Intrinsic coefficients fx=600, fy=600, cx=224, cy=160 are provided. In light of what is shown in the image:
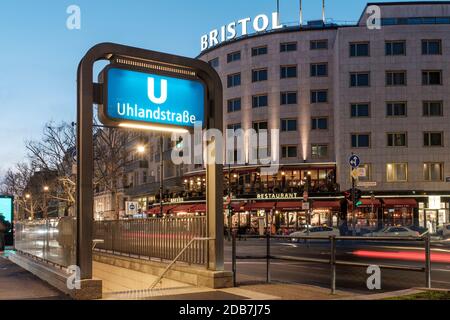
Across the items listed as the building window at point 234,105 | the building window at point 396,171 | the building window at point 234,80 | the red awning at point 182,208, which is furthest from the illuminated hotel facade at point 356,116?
the building window at point 234,80

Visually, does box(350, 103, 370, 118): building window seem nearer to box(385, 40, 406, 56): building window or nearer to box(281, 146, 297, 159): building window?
box(385, 40, 406, 56): building window

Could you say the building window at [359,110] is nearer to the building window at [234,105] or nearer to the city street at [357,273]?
the building window at [234,105]

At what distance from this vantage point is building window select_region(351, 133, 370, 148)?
5834 centimetres

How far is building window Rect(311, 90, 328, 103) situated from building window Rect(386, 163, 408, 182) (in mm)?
9915

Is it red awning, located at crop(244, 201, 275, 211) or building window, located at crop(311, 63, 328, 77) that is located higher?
building window, located at crop(311, 63, 328, 77)

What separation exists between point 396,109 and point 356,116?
3854 millimetres

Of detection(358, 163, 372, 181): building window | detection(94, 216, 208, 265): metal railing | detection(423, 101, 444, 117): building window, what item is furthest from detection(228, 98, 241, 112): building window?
detection(94, 216, 208, 265): metal railing

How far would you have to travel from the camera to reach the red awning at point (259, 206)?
6064cm

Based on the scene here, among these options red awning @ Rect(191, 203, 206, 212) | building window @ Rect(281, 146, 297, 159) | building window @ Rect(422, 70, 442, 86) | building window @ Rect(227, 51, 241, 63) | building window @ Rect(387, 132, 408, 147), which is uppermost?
building window @ Rect(227, 51, 241, 63)
